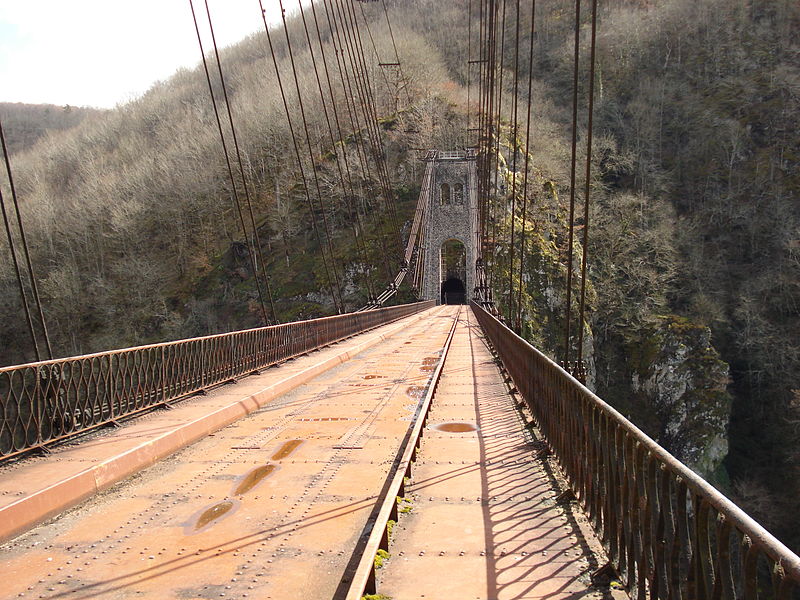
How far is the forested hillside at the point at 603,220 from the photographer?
41.7 meters

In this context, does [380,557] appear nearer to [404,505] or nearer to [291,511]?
[404,505]

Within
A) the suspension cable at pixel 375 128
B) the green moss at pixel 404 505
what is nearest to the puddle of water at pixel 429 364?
the green moss at pixel 404 505

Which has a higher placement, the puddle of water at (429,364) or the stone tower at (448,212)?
the stone tower at (448,212)

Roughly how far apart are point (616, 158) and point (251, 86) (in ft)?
166

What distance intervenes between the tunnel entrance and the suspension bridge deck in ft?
204

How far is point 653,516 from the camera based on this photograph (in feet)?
9.67

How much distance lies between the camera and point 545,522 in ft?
15.0

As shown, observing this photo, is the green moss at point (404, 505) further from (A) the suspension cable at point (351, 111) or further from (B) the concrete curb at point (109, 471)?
(A) the suspension cable at point (351, 111)

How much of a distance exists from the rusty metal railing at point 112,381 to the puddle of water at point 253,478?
2.49 meters

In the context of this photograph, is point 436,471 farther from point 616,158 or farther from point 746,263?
point 616,158

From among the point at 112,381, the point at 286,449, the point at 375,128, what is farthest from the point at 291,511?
the point at 375,128

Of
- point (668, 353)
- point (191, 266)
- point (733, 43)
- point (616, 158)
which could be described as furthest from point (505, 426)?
point (733, 43)

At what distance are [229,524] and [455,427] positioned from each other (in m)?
3.91

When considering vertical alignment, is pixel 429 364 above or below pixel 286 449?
below
